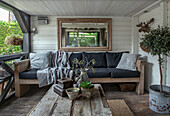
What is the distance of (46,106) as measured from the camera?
153cm

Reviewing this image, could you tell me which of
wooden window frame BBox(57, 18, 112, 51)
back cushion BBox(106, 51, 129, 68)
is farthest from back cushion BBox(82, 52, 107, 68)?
wooden window frame BBox(57, 18, 112, 51)

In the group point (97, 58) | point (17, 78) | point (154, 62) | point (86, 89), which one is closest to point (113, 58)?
point (97, 58)

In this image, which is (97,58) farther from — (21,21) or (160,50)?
(21,21)

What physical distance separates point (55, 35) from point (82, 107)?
120 inches

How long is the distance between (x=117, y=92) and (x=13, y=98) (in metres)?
2.57

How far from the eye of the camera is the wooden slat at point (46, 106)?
138 cm

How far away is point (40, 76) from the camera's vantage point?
303cm

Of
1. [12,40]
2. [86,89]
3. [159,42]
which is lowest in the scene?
[86,89]

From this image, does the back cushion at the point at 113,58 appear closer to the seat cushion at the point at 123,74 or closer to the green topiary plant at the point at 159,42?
the seat cushion at the point at 123,74

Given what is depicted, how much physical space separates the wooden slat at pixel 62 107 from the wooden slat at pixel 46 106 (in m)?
Answer: 0.06

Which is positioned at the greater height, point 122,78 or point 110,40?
point 110,40

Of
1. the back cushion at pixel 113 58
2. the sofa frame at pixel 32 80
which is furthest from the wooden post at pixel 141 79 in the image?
the back cushion at pixel 113 58

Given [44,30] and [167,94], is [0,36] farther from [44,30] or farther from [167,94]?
[167,94]

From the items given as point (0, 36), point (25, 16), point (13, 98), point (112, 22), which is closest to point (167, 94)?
point (112, 22)
